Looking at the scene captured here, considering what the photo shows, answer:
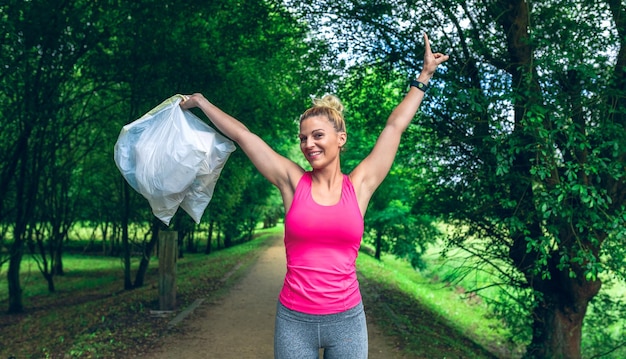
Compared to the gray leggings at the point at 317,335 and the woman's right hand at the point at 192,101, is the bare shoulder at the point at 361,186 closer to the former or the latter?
the gray leggings at the point at 317,335

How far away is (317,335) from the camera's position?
236 centimetres

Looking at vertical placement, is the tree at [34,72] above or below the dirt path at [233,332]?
above

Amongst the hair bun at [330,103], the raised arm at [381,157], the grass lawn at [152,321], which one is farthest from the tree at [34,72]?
the raised arm at [381,157]

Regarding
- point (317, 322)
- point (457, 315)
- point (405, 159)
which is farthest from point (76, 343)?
point (457, 315)

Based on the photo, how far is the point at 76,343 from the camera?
7.32 m

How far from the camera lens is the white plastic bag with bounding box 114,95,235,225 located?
3072 mm

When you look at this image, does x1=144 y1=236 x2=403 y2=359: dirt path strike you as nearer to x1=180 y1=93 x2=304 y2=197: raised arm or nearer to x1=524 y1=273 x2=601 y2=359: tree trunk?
x1=524 y1=273 x2=601 y2=359: tree trunk

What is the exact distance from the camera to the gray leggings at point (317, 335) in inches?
92.6

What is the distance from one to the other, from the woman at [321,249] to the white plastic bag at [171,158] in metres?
0.74

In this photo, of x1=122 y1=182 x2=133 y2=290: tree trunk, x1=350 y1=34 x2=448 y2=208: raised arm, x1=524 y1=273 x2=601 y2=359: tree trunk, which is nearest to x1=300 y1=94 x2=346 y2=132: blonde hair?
x1=350 y1=34 x2=448 y2=208: raised arm

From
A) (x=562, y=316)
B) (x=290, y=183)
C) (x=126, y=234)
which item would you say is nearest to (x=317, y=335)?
(x=290, y=183)

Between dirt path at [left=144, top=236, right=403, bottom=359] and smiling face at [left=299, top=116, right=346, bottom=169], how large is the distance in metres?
5.23

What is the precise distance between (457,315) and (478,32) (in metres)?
9.16

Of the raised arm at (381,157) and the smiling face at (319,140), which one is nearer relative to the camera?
the smiling face at (319,140)
